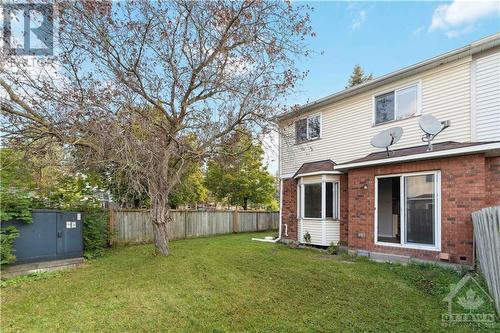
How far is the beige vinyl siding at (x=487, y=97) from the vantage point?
7.41 metres

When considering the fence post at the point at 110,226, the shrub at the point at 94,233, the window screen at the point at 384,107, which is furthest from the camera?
the fence post at the point at 110,226

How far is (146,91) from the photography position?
8.63 m

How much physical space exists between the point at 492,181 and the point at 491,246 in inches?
128

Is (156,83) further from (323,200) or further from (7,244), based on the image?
(323,200)

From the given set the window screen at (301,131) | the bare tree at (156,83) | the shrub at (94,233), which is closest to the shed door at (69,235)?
the shrub at (94,233)

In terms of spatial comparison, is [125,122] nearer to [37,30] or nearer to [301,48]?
[37,30]

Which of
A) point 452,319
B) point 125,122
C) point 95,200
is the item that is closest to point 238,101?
point 125,122

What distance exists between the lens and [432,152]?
7.30 metres

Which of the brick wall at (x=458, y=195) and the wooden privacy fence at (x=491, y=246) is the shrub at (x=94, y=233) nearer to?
the brick wall at (x=458, y=195)

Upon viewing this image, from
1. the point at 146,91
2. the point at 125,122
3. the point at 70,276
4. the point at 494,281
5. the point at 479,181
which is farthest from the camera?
the point at 146,91

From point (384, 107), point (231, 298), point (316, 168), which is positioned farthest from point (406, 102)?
point (231, 298)

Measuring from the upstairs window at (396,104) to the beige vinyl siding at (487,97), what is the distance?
1.58 metres

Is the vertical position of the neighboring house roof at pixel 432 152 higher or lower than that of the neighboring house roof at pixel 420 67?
lower

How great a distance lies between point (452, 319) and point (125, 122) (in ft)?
25.5
